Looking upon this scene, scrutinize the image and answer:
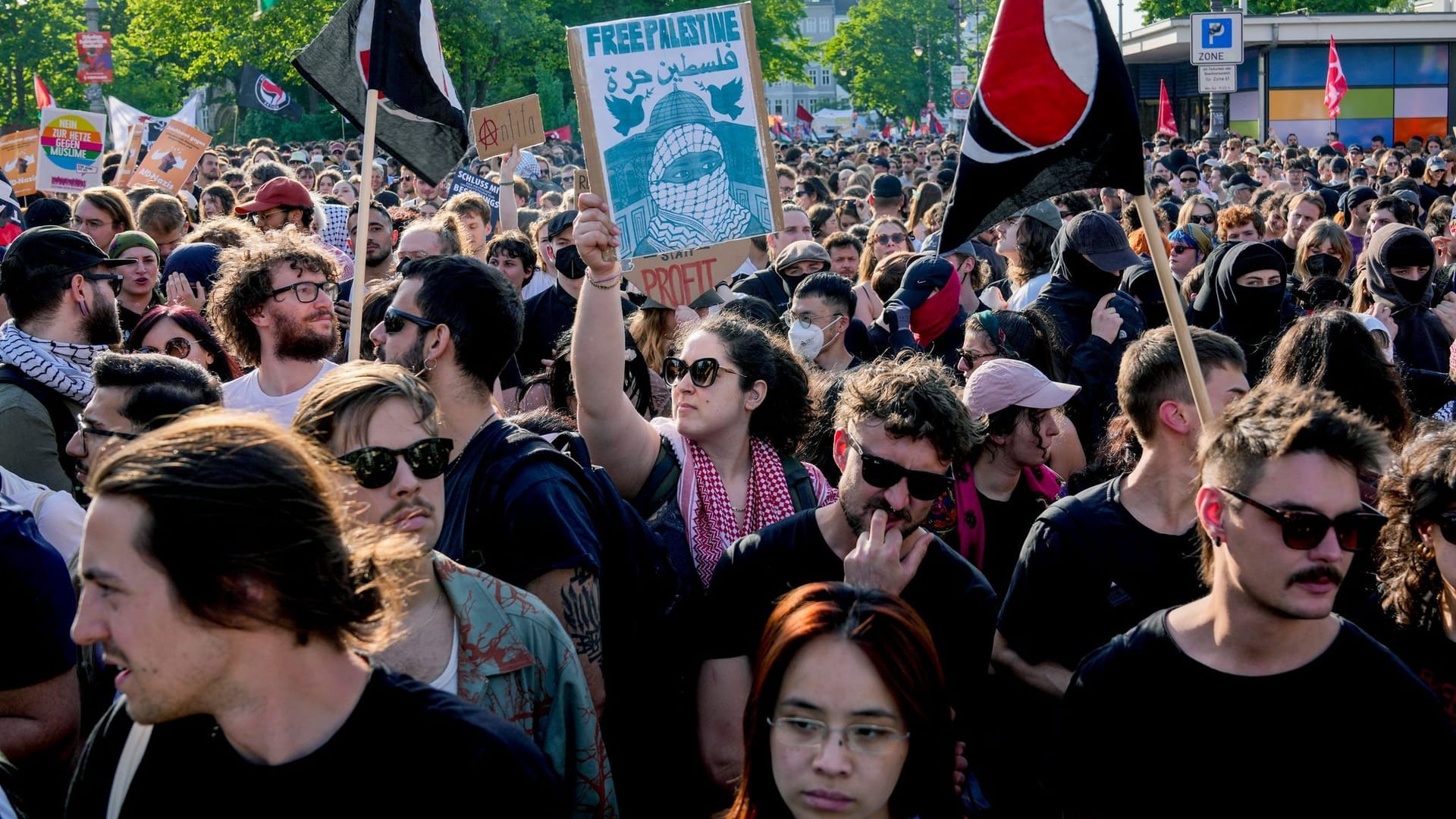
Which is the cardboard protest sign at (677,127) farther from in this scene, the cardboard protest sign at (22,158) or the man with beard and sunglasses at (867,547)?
the cardboard protest sign at (22,158)

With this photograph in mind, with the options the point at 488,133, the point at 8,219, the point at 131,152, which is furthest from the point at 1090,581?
the point at 131,152

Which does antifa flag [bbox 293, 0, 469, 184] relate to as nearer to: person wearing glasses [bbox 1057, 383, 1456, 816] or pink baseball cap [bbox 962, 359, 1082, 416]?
pink baseball cap [bbox 962, 359, 1082, 416]

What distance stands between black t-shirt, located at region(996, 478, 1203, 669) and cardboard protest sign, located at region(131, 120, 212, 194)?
403 inches

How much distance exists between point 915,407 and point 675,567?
88cm

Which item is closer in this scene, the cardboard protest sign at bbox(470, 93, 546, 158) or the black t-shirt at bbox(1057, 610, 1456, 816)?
the black t-shirt at bbox(1057, 610, 1456, 816)

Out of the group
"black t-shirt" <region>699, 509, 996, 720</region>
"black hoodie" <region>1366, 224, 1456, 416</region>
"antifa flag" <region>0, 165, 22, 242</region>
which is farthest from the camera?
"antifa flag" <region>0, 165, 22, 242</region>

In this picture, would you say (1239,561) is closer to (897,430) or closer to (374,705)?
(897,430)

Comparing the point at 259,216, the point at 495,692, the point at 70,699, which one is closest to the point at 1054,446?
the point at 495,692

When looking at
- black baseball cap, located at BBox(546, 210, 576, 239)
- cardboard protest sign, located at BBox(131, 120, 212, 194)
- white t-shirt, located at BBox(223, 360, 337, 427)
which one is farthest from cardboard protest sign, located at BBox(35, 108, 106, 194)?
white t-shirt, located at BBox(223, 360, 337, 427)

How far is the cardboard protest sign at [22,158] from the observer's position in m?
12.4

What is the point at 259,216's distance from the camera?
8547 millimetres

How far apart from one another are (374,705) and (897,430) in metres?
1.68

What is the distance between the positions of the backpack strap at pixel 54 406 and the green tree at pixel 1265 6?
2100 inches

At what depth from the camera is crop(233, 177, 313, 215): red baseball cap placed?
834 centimetres
